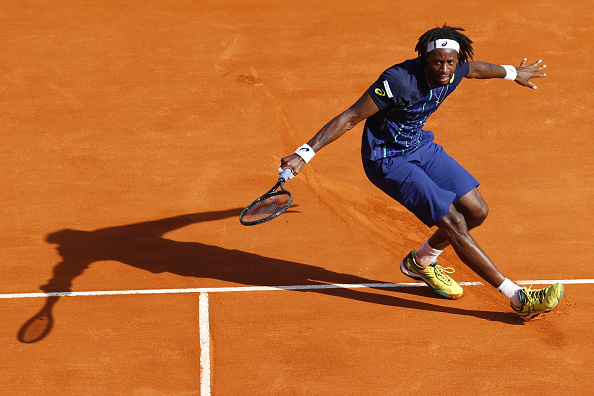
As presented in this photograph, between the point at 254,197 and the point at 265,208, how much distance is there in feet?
7.11

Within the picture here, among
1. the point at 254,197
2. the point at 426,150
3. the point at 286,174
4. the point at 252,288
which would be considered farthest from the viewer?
the point at 254,197

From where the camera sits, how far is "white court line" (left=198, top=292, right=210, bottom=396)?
678cm

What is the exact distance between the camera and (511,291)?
23.8 ft

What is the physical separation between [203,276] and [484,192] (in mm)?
3557

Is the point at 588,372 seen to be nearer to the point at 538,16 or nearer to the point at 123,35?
the point at 538,16

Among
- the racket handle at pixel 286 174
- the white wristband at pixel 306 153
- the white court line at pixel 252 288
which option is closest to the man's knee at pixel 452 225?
the white court line at pixel 252 288

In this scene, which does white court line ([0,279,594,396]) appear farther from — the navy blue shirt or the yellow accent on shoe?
the navy blue shirt

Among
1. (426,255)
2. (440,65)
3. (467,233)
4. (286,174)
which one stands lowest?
(426,255)

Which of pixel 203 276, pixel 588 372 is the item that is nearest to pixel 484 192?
pixel 588 372

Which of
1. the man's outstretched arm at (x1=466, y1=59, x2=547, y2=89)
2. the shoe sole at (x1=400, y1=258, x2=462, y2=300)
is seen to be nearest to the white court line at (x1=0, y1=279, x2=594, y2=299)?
the shoe sole at (x1=400, y1=258, x2=462, y2=300)

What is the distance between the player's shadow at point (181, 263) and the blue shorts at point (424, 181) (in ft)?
3.82

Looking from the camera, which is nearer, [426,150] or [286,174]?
[286,174]

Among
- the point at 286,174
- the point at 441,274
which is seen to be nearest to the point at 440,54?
the point at 286,174

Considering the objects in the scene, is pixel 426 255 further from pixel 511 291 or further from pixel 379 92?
pixel 379 92
